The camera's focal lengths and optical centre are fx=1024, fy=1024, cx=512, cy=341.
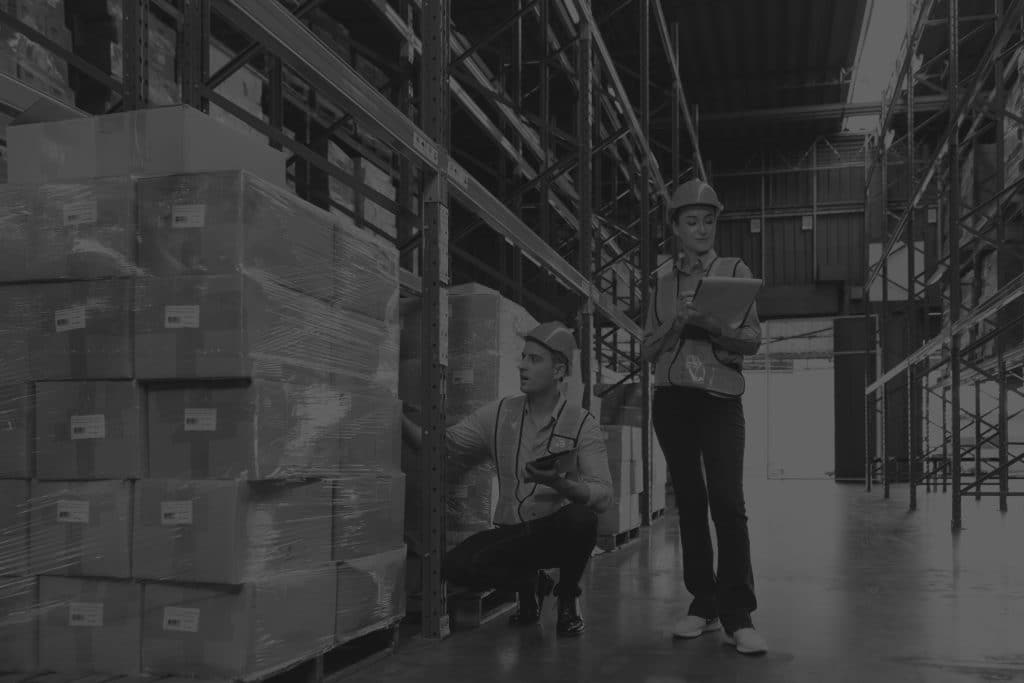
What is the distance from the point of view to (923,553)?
7812 mm

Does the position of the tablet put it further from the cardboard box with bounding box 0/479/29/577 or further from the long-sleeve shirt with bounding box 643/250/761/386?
the cardboard box with bounding box 0/479/29/577

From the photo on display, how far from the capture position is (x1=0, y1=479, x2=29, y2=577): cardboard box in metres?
3.08

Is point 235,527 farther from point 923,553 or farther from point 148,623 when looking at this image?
point 923,553

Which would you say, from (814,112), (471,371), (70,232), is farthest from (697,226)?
(814,112)

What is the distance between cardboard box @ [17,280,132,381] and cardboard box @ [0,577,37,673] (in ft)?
2.07

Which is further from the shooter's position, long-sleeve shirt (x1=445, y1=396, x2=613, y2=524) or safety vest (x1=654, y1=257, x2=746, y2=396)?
long-sleeve shirt (x1=445, y1=396, x2=613, y2=524)

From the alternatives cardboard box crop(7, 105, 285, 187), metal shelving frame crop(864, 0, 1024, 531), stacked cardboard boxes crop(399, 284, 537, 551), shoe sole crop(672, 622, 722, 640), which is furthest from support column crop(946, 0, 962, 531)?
cardboard box crop(7, 105, 285, 187)

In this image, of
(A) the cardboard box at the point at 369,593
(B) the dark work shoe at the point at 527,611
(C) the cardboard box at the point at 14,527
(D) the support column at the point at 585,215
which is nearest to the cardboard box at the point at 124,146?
(C) the cardboard box at the point at 14,527

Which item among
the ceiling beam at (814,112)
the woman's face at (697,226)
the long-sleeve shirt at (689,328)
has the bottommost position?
the long-sleeve shirt at (689,328)

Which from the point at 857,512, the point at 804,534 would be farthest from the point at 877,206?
the point at 804,534

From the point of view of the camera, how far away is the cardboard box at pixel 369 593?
356 cm

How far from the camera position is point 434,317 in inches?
172

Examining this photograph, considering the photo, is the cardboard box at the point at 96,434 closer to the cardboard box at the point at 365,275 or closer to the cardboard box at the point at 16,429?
the cardboard box at the point at 16,429

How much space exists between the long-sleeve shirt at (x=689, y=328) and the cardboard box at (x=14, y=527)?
2.37 meters
